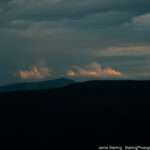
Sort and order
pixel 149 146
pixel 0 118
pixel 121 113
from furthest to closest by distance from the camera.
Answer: pixel 0 118 → pixel 121 113 → pixel 149 146

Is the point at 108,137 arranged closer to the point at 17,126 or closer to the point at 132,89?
the point at 17,126

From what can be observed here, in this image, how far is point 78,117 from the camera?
5738 centimetres

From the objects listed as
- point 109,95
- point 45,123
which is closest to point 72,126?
point 45,123

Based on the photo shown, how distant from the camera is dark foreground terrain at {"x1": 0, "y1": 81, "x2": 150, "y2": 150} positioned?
45.8m

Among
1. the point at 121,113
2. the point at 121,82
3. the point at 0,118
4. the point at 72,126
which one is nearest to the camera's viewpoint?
the point at 72,126

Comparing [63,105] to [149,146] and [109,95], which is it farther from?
[149,146]

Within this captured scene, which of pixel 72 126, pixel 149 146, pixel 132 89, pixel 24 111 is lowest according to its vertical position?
pixel 149 146

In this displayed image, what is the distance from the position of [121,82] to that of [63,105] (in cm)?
2552

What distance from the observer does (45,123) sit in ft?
184

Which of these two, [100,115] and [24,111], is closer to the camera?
[100,115]

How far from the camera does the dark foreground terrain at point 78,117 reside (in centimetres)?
4584

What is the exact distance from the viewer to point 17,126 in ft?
183

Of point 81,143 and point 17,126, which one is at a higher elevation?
point 17,126

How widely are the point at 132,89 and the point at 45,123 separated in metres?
30.1
